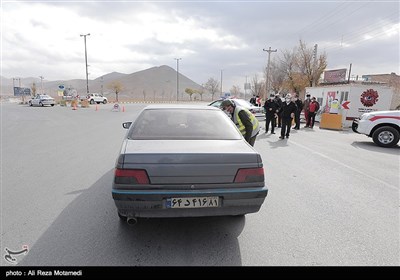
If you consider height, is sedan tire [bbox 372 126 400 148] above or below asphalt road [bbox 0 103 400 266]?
above

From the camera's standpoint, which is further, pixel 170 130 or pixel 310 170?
pixel 310 170

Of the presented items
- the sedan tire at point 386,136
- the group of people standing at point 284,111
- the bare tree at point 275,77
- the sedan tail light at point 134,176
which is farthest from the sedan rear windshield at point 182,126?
the bare tree at point 275,77

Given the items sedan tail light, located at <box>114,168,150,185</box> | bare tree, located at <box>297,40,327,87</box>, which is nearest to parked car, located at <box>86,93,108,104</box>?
bare tree, located at <box>297,40,327,87</box>

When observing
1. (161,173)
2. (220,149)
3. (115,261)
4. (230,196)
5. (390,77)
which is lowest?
(115,261)

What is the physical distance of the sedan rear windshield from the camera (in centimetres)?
308

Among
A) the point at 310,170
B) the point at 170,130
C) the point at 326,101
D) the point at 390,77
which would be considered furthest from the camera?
the point at 390,77

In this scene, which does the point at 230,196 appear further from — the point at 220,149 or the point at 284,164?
the point at 284,164

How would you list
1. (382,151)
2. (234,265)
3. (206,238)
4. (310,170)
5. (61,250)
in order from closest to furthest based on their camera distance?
(234,265)
(61,250)
(206,238)
(310,170)
(382,151)

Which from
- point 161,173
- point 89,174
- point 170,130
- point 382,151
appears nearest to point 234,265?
point 161,173

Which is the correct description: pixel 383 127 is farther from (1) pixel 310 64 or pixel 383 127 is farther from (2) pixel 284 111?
(1) pixel 310 64

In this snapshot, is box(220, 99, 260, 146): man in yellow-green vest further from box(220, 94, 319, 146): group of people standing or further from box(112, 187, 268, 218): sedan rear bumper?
box(112, 187, 268, 218): sedan rear bumper

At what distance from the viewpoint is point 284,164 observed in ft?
19.7

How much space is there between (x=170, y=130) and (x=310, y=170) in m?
3.86

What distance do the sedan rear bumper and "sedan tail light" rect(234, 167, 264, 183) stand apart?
11cm
